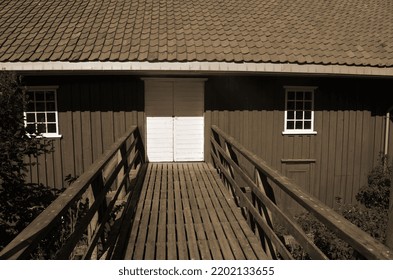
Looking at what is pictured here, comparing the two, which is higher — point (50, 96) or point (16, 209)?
point (50, 96)

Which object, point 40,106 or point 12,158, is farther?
point 40,106

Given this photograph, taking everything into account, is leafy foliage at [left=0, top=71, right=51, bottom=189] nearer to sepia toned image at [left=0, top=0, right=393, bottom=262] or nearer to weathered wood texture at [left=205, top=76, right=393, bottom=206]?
sepia toned image at [left=0, top=0, right=393, bottom=262]

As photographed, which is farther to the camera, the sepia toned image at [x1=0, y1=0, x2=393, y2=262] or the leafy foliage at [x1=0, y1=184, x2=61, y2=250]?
the sepia toned image at [x1=0, y1=0, x2=393, y2=262]

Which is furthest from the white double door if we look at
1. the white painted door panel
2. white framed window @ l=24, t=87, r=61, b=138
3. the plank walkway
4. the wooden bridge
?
white framed window @ l=24, t=87, r=61, b=138

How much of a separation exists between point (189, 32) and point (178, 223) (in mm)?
5547

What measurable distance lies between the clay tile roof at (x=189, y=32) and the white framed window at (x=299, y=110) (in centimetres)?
140

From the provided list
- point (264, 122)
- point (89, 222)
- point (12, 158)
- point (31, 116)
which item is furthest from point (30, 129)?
point (264, 122)

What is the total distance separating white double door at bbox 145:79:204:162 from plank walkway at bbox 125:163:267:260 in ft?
6.93

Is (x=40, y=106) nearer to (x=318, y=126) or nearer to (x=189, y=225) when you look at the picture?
(x=189, y=225)

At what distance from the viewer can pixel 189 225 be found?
4605 millimetres

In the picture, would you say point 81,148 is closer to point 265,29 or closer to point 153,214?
point 153,214

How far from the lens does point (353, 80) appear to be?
381 inches

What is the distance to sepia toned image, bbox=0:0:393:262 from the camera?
746 cm
